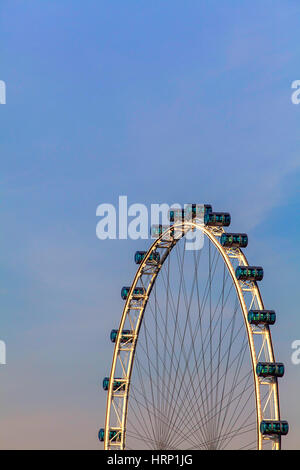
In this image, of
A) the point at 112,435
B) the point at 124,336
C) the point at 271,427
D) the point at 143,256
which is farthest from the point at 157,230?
the point at 271,427

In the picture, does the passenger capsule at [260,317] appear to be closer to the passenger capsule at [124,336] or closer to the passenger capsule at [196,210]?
the passenger capsule at [196,210]

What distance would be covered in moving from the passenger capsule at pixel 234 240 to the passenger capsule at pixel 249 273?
136 inches

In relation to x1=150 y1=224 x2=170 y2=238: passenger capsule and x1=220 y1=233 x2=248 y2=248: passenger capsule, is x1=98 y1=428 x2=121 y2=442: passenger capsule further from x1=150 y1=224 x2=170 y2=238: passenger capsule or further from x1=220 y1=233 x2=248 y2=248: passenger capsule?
x1=220 y1=233 x2=248 y2=248: passenger capsule

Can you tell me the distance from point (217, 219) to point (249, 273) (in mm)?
7792

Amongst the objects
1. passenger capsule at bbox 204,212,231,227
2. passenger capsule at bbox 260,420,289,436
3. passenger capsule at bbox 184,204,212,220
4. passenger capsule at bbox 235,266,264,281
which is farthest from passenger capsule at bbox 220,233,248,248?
passenger capsule at bbox 260,420,289,436

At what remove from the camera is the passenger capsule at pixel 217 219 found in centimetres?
12488

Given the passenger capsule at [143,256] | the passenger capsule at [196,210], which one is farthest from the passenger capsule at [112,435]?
Answer: the passenger capsule at [196,210]

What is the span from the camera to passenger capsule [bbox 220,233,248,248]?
12231 centimetres

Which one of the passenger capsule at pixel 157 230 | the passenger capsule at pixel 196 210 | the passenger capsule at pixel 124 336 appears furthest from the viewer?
the passenger capsule at pixel 124 336

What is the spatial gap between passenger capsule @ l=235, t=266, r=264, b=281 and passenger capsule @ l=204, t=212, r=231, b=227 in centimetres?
671

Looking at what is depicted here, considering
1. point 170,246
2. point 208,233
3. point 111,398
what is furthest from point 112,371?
point 208,233
